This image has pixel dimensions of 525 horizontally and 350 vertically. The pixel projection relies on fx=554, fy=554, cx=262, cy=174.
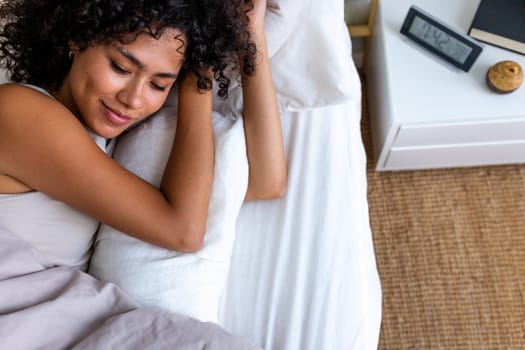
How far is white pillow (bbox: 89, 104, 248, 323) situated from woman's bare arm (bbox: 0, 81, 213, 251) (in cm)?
3

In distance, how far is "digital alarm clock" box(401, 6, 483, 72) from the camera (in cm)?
126

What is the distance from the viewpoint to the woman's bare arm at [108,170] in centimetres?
80

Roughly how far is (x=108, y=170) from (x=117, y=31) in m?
0.21

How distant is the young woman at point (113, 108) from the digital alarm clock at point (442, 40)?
49 cm

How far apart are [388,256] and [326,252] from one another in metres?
0.54

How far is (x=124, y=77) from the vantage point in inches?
33.0

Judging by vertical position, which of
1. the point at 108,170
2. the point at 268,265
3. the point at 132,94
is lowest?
the point at 268,265

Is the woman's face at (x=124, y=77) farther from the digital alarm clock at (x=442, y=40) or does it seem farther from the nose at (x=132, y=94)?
the digital alarm clock at (x=442, y=40)

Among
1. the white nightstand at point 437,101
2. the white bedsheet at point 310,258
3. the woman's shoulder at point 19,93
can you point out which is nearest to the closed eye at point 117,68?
the woman's shoulder at point 19,93

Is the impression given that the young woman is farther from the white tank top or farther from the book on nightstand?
the book on nightstand

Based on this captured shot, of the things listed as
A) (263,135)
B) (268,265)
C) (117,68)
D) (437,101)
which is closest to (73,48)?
(117,68)

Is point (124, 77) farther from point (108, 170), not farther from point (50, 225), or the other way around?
point (50, 225)

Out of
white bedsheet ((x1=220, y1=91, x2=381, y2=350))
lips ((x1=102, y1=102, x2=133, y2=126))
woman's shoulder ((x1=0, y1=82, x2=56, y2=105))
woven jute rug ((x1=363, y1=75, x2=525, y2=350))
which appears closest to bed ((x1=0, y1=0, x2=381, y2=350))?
white bedsheet ((x1=220, y1=91, x2=381, y2=350))

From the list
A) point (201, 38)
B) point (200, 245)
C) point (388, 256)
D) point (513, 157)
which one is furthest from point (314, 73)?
point (513, 157)
